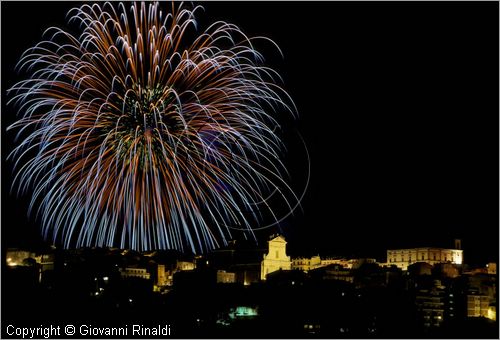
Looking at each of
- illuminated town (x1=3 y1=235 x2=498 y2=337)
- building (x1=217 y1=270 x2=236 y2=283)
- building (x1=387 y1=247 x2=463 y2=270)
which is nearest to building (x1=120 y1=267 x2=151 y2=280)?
illuminated town (x1=3 y1=235 x2=498 y2=337)

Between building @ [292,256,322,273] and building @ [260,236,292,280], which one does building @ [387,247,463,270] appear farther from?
building @ [260,236,292,280]

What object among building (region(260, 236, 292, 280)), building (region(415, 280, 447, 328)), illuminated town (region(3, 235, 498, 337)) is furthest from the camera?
building (region(260, 236, 292, 280))

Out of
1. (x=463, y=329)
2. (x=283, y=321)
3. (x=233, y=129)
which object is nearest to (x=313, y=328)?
(x=283, y=321)

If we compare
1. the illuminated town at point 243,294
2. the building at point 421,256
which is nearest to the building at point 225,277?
the illuminated town at point 243,294

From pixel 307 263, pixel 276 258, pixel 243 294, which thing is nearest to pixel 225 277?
pixel 243 294

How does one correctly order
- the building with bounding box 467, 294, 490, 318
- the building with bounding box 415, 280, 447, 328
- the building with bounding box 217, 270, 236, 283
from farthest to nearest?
the building with bounding box 217, 270, 236, 283
the building with bounding box 467, 294, 490, 318
the building with bounding box 415, 280, 447, 328

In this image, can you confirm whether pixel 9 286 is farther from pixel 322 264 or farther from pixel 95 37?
pixel 322 264
